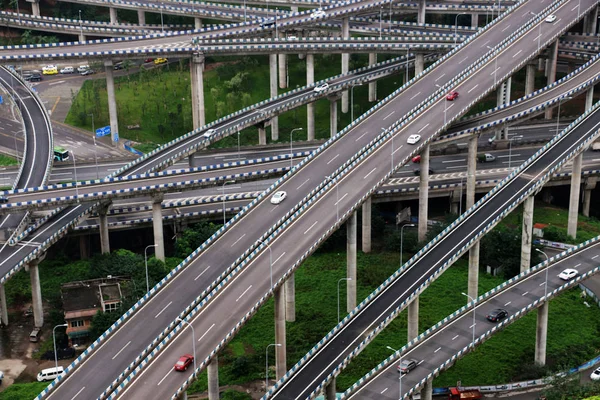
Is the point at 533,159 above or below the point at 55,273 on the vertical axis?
above

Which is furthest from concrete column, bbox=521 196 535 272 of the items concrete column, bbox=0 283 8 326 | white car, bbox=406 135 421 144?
concrete column, bbox=0 283 8 326

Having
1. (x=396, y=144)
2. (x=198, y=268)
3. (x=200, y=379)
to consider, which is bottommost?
(x=200, y=379)

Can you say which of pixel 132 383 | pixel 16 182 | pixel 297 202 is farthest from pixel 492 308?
pixel 16 182

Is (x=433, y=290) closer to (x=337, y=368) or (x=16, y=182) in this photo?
(x=337, y=368)

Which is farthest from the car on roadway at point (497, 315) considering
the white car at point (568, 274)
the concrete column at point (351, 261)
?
the concrete column at point (351, 261)

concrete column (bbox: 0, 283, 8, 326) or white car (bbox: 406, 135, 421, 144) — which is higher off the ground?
white car (bbox: 406, 135, 421, 144)

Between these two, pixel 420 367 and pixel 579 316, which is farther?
pixel 579 316

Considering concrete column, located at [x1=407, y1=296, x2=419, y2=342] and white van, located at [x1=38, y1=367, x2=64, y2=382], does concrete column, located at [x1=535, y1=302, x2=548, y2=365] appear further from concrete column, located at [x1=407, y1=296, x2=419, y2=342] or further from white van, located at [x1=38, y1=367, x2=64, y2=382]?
white van, located at [x1=38, y1=367, x2=64, y2=382]
